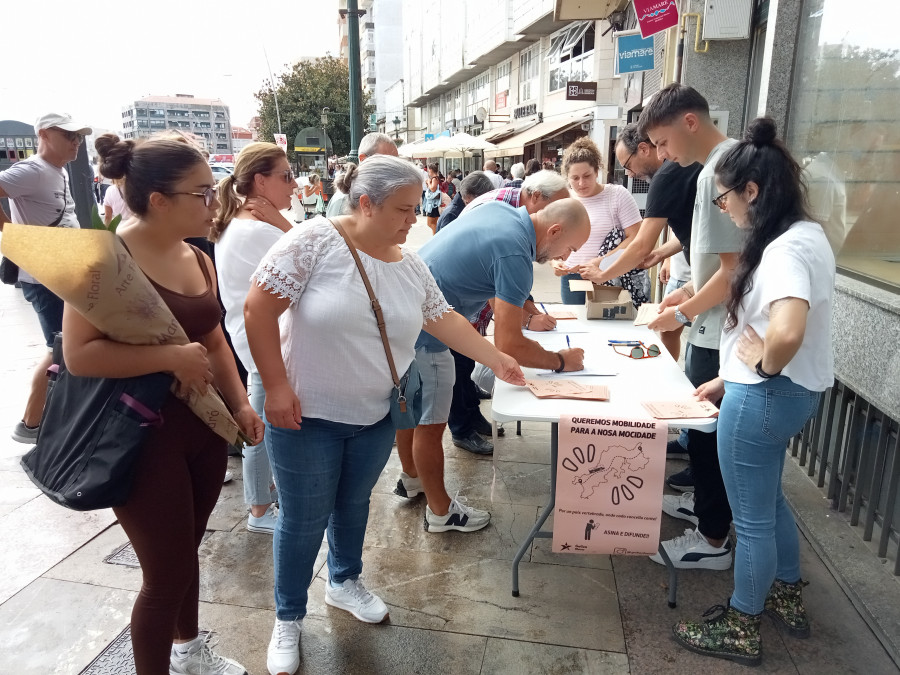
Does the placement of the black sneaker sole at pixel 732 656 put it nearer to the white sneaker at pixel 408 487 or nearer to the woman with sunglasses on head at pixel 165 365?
the white sneaker at pixel 408 487

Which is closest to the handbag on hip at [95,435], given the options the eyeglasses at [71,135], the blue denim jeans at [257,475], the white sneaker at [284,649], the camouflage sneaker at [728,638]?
the white sneaker at [284,649]

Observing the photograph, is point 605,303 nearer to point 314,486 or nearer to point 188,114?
point 314,486

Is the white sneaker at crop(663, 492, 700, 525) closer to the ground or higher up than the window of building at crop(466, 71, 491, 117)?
closer to the ground

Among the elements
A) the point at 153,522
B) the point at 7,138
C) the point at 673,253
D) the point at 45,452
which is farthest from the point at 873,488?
the point at 7,138

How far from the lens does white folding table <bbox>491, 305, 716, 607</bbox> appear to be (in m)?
2.24

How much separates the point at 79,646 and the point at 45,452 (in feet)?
3.73

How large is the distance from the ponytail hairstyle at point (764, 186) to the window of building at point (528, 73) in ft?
76.0

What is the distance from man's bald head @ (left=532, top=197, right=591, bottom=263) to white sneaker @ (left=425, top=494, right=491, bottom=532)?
1312mm

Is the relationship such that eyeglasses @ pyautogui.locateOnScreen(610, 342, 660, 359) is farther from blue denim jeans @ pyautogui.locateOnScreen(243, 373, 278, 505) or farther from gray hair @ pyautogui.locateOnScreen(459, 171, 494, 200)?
gray hair @ pyautogui.locateOnScreen(459, 171, 494, 200)

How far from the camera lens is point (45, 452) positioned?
158 cm

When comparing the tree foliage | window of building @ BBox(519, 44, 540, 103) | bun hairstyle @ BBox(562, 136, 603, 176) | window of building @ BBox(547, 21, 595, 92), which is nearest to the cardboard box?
bun hairstyle @ BBox(562, 136, 603, 176)

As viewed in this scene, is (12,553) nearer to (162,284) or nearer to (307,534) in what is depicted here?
(307,534)

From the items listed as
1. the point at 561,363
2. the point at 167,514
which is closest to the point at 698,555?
the point at 561,363

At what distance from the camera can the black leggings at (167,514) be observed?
5.25 feet
